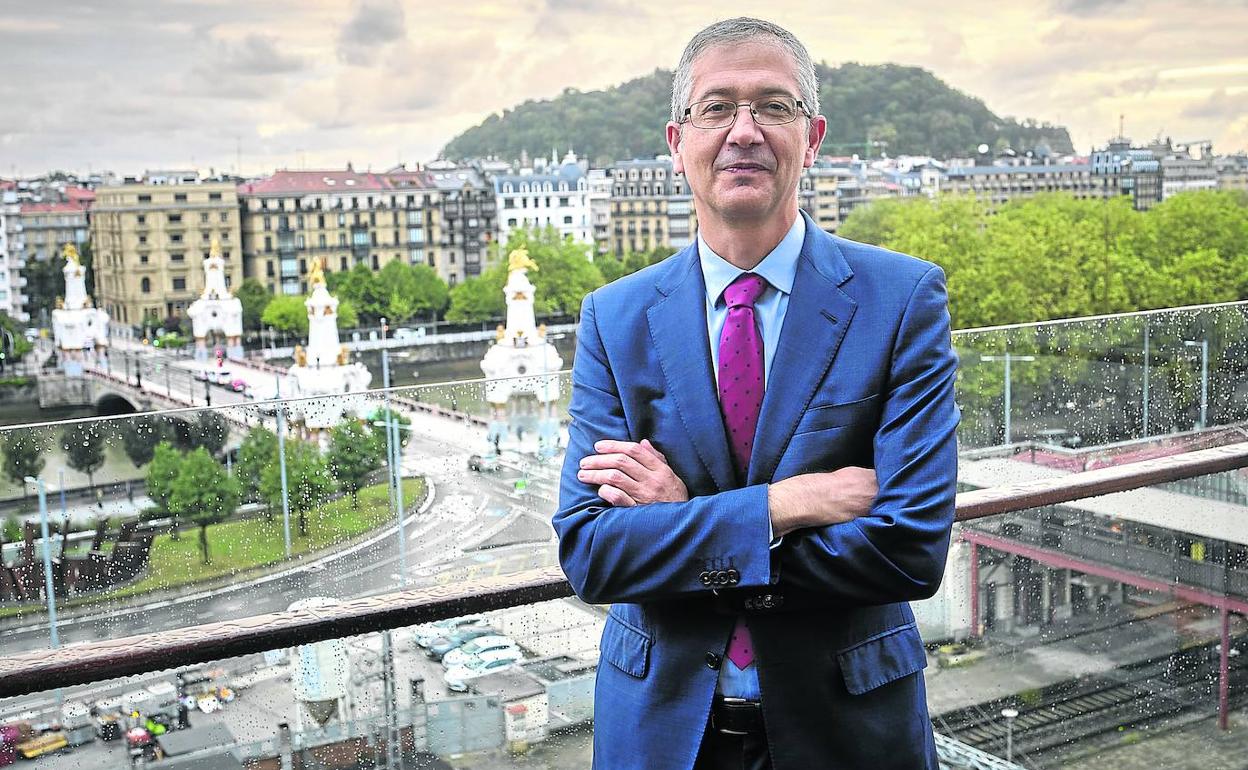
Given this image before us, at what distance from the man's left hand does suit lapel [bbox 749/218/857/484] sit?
8 centimetres

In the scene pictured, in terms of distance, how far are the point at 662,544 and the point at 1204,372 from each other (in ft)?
8.46

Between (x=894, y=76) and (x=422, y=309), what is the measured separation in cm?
3576

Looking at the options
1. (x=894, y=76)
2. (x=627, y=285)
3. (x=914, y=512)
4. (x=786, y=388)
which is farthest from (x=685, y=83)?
(x=894, y=76)

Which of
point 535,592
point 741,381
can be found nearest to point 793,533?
point 741,381

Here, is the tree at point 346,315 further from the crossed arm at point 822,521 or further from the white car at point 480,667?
the crossed arm at point 822,521

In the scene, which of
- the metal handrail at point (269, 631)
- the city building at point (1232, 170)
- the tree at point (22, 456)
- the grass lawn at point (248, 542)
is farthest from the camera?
the city building at point (1232, 170)

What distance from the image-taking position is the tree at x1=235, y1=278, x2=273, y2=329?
131 ft

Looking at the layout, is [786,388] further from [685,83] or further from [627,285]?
[685,83]

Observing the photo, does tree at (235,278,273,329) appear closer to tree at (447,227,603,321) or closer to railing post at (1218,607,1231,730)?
tree at (447,227,603,321)

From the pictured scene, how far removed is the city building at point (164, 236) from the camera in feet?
133

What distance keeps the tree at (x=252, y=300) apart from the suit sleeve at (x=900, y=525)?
39.6 metres

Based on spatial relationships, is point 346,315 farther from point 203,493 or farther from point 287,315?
point 203,493

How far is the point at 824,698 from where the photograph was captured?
1236mm

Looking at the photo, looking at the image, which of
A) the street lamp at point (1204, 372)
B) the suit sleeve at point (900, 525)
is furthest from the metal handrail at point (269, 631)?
the street lamp at point (1204, 372)
